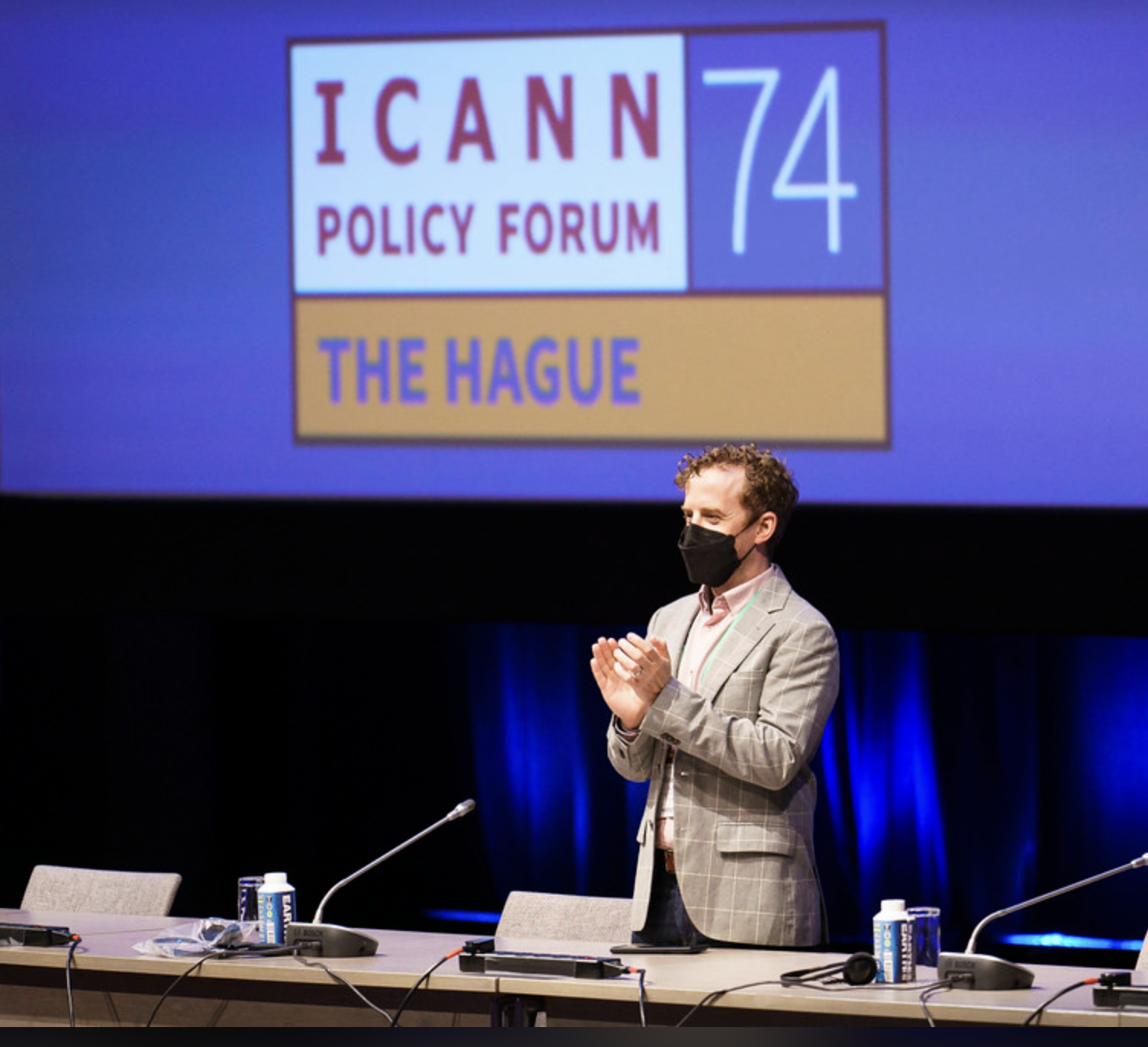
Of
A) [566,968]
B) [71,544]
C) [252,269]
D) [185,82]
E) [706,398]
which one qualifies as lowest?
[566,968]

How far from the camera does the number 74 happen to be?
4.68 metres

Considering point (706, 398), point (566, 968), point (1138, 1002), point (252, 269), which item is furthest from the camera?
point (252, 269)

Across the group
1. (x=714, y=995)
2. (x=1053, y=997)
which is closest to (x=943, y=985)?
(x=1053, y=997)

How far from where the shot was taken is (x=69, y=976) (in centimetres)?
313

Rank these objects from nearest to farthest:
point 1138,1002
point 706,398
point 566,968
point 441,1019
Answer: point 1138,1002
point 566,968
point 441,1019
point 706,398

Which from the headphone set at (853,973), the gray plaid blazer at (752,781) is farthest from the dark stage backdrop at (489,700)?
the headphone set at (853,973)

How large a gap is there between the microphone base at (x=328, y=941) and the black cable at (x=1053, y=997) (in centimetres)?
112

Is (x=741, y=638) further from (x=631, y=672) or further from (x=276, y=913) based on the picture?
(x=276, y=913)

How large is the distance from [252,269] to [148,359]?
42cm

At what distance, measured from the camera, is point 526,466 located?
4965 mm

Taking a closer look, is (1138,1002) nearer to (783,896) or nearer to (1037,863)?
(783,896)

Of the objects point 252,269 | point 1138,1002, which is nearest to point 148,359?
point 252,269

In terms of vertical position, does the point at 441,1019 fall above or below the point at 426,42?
below

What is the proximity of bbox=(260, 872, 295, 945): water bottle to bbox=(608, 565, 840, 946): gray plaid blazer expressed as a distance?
62 cm
